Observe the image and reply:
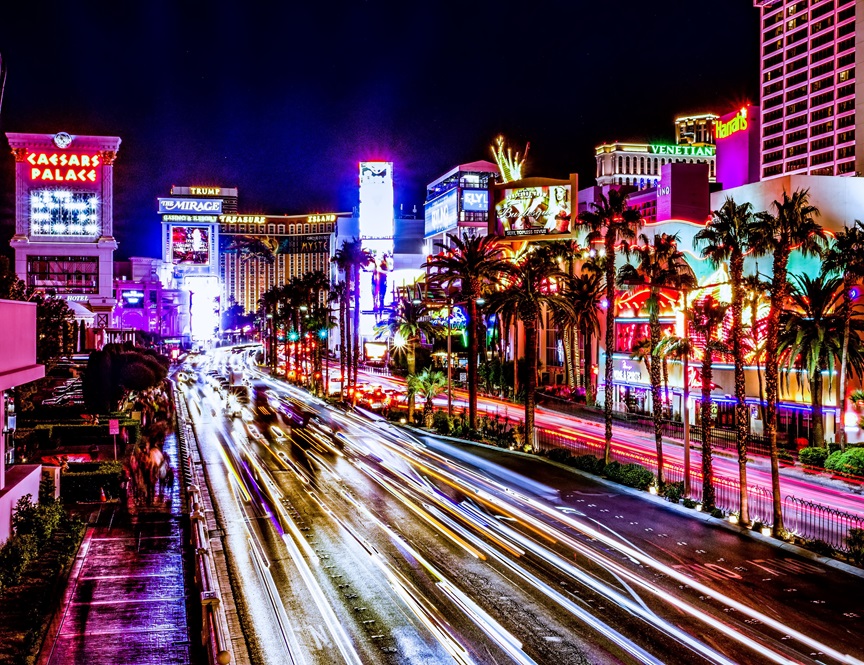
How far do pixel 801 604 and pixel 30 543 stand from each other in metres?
16.7

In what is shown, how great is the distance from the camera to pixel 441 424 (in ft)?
151

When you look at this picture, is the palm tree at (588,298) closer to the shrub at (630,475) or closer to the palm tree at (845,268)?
the palm tree at (845,268)

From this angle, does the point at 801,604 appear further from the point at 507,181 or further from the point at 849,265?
the point at 507,181

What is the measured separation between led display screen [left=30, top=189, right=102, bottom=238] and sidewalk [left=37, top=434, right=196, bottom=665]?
9890 centimetres

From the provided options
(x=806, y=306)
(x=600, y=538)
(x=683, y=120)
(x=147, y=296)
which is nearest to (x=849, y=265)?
(x=806, y=306)

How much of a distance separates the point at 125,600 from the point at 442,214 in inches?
4437

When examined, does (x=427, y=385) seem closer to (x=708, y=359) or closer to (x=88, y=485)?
(x=708, y=359)

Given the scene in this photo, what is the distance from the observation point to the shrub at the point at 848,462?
31.5 meters

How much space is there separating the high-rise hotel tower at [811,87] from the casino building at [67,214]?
3913 inches

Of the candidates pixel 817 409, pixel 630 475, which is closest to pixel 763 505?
pixel 630 475

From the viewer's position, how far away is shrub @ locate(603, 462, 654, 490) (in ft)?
94.8

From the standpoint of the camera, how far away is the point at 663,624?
51.0 ft

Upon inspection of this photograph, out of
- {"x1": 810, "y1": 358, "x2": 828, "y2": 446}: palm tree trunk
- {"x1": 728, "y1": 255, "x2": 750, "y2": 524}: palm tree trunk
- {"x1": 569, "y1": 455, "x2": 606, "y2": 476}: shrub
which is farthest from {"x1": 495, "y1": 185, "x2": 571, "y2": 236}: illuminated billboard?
{"x1": 728, "y1": 255, "x2": 750, "y2": 524}: palm tree trunk

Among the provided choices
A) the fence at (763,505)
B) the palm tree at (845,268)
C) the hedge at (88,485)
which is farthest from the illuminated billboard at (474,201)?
the hedge at (88,485)
